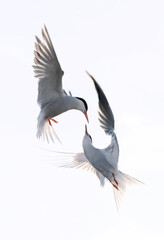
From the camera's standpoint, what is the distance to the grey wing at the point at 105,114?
3.15 meters

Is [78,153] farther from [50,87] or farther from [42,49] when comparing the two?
[42,49]

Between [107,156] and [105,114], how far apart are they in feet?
1.22

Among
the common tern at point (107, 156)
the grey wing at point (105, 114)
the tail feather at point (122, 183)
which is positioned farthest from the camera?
the tail feather at point (122, 183)

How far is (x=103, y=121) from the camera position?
3.30 m

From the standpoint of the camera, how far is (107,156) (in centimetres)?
303

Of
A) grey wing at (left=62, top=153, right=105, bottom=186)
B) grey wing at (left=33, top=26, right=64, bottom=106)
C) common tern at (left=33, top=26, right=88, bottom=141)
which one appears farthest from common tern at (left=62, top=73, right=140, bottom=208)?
grey wing at (left=33, top=26, right=64, bottom=106)

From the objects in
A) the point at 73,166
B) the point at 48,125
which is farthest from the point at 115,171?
the point at 48,125

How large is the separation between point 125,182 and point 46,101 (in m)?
1.40

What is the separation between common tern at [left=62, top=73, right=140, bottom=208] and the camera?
293 centimetres

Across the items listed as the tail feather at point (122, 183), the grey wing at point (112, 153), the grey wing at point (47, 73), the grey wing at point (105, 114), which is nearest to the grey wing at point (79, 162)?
the grey wing at point (47, 73)

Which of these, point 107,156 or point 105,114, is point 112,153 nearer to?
point 107,156

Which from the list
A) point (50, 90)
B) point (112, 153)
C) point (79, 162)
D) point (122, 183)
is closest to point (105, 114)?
point (112, 153)

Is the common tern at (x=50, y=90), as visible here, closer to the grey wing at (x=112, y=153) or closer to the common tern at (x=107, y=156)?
the common tern at (x=107, y=156)

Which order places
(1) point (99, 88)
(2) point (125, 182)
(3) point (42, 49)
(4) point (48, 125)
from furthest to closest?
1. (4) point (48, 125)
2. (3) point (42, 49)
3. (2) point (125, 182)
4. (1) point (99, 88)
